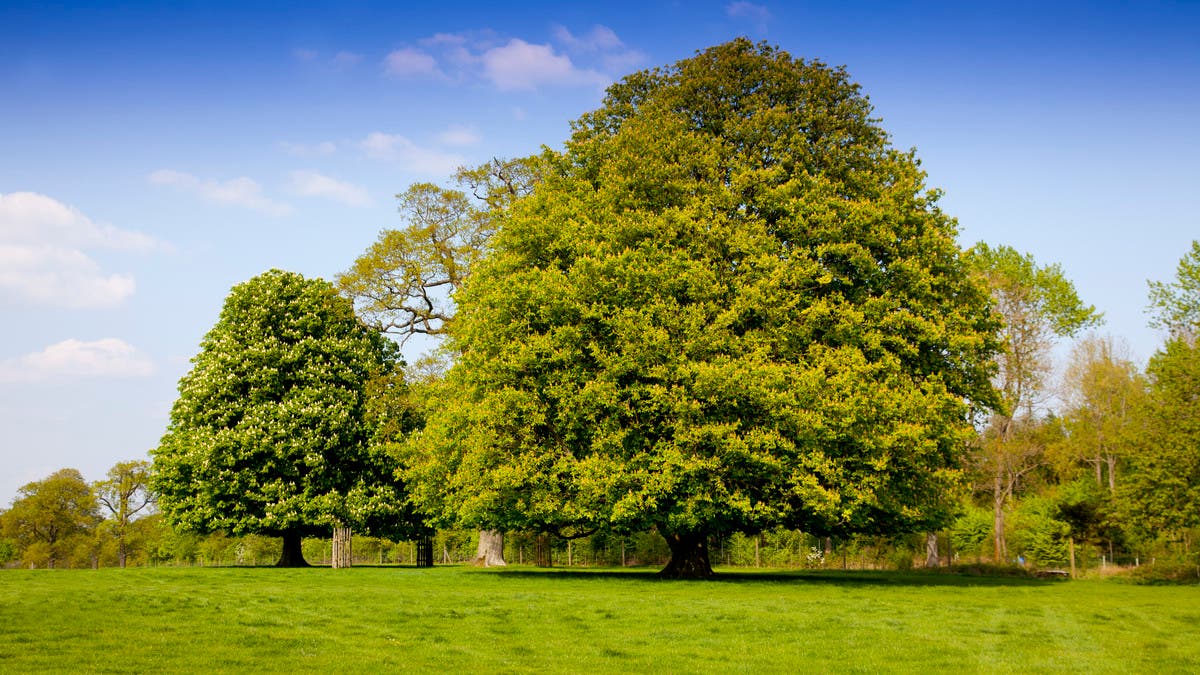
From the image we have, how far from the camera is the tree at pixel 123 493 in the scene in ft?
250

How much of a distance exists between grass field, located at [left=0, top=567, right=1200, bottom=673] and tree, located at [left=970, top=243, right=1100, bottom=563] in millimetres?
25041

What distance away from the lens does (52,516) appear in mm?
82562

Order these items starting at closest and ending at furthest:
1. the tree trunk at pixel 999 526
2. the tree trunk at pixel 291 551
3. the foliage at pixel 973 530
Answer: the tree trunk at pixel 291 551
the tree trunk at pixel 999 526
the foliage at pixel 973 530

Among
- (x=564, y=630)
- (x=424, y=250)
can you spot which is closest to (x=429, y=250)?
(x=424, y=250)

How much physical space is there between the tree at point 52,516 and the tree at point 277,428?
5047cm

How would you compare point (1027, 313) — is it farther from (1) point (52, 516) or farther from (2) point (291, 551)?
(1) point (52, 516)

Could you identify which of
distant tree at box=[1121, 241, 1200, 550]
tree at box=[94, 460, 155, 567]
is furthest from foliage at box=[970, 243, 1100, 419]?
tree at box=[94, 460, 155, 567]

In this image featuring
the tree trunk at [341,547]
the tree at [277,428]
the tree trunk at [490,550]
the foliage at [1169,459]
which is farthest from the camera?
the tree trunk at [490,550]

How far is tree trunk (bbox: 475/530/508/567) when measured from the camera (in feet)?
161

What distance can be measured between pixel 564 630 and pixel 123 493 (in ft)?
242

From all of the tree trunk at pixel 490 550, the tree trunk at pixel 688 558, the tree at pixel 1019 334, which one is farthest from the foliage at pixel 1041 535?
the tree trunk at pixel 490 550

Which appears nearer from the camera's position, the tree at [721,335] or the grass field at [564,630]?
the grass field at [564,630]

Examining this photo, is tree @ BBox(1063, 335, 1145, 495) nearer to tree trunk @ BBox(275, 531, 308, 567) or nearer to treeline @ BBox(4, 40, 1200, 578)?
treeline @ BBox(4, 40, 1200, 578)

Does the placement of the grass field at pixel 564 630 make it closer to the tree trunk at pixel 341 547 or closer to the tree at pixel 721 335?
the tree at pixel 721 335
